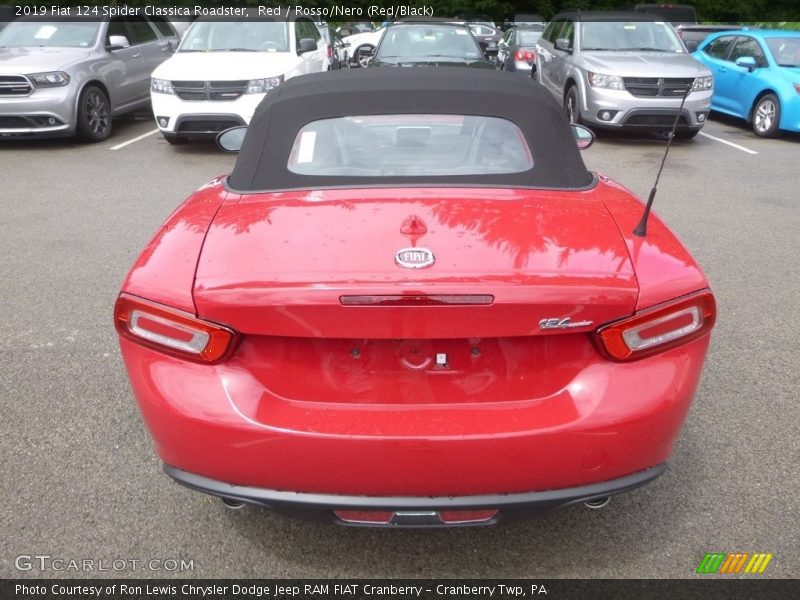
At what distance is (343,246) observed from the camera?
217 centimetres

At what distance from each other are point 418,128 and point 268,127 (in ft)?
2.11

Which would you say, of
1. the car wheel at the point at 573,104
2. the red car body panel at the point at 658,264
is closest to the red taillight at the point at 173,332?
the red car body panel at the point at 658,264

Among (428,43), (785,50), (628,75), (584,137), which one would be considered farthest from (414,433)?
(785,50)

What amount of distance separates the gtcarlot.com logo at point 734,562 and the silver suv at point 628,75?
804 centimetres

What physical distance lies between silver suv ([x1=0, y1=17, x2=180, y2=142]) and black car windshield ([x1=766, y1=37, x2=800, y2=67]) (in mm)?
10067

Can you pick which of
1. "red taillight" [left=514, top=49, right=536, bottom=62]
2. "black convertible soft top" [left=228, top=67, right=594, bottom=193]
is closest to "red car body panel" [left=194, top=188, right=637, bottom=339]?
"black convertible soft top" [left=228, top=67, right=594, bottom=193]

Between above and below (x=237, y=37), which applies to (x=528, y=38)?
below

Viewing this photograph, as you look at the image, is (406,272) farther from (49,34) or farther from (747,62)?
(747,62)

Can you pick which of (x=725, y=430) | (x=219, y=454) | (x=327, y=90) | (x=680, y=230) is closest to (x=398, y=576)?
(x=219, y=454)

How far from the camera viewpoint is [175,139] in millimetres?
10273

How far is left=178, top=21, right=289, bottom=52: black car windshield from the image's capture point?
34.5 ft

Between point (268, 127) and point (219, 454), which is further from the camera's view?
point (268, 127)

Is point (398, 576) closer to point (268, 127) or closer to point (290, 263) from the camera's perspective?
point (290, 263)

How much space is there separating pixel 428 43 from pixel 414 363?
31.6 ft
